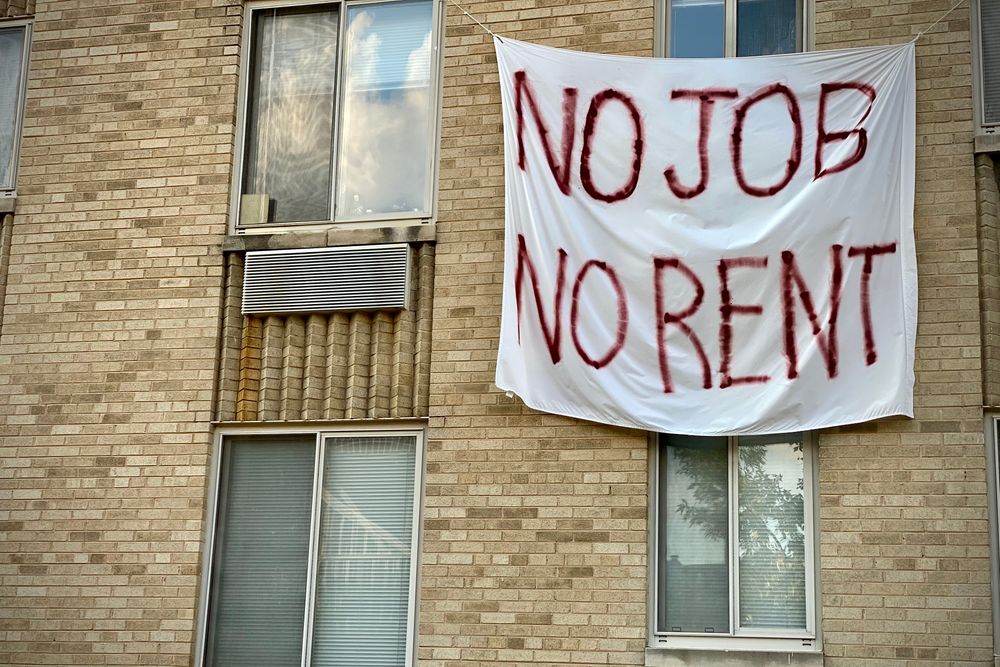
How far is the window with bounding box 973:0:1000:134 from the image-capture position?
9828 millimetres

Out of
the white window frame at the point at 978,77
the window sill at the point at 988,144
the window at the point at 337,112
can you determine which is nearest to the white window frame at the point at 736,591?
the window sill at the point at 988,144

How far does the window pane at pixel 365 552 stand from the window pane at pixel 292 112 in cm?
204

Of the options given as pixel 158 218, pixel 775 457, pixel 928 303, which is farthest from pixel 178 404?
pixel 928 303

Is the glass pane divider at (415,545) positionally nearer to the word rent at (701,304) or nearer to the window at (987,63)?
the word rent at (701,304)

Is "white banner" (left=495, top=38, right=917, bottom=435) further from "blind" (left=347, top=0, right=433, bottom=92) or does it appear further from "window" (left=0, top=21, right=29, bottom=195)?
"window" (left=0, top=21, right=29, bottom=195)

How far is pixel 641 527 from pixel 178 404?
12.4ft

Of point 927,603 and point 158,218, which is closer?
point 927,603

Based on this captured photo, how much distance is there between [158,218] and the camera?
11227 mm

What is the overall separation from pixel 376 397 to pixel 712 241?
2.79 m

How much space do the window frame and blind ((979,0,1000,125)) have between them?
15.5 ft

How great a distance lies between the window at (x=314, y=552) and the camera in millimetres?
10219

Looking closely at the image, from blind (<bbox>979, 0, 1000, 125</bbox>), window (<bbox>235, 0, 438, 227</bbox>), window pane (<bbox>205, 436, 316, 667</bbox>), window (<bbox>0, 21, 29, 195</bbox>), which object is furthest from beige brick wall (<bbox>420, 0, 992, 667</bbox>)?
window (<bbox>0, 21, 29, 195</bbox>)

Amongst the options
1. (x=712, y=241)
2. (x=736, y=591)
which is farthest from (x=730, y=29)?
(x=736, y=591)

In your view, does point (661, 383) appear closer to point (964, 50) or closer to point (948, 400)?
point (948, 400)
